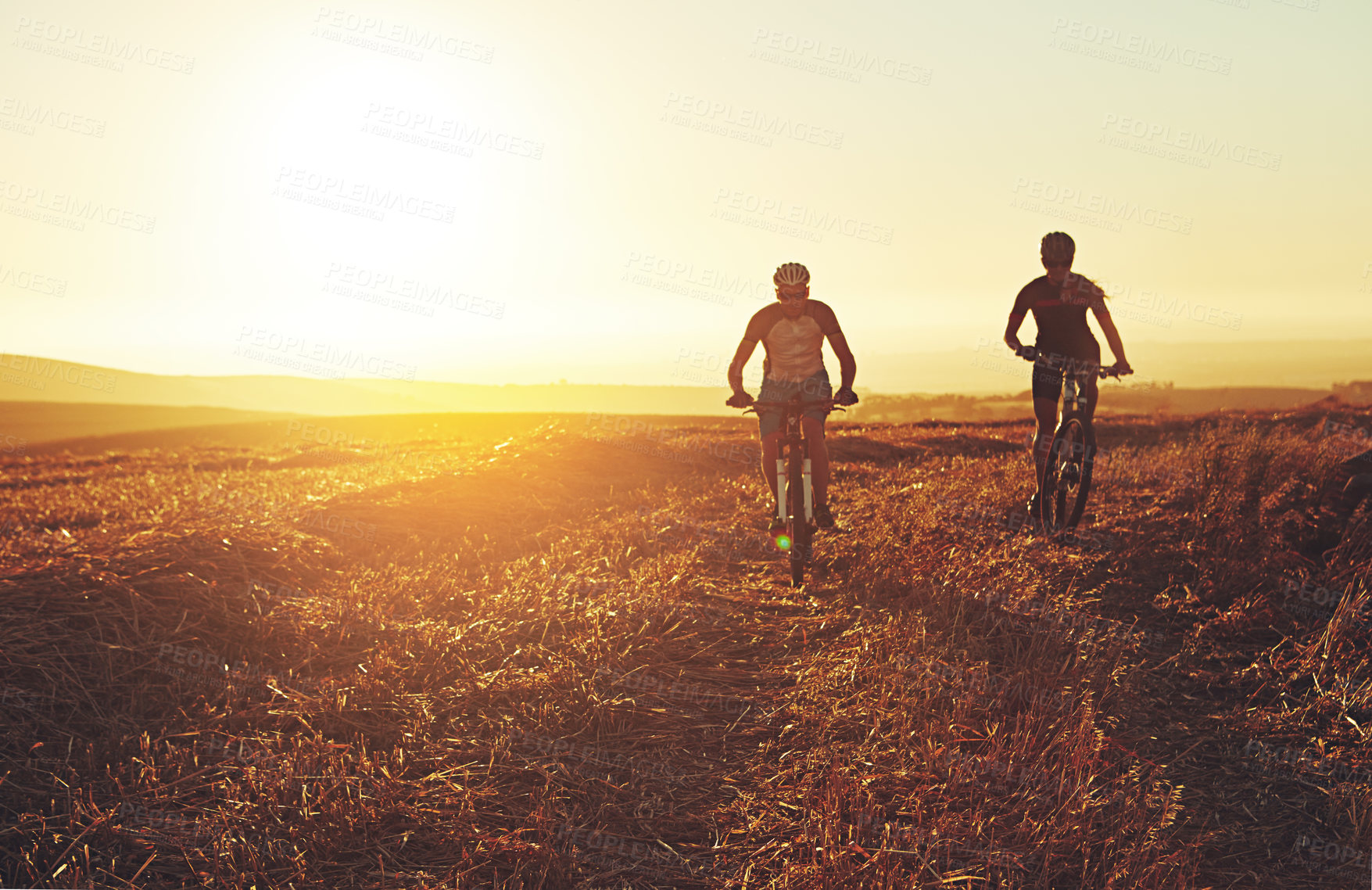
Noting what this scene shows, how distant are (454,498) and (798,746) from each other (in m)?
6.40

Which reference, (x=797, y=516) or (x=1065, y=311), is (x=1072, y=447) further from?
(x=797, y=516)

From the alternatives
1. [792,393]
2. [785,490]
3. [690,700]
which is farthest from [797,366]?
[690,700]

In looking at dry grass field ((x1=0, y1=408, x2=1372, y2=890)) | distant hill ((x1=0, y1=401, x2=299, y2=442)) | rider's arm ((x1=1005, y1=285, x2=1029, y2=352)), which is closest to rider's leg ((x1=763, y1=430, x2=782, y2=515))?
dry grass field ((x1=0, y1=408, x2=1372, y2=890))

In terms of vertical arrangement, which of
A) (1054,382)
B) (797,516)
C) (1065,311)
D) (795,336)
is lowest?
(797,516)

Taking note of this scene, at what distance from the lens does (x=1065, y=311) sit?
7.33m

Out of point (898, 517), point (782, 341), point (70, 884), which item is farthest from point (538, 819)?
point (898, 517)

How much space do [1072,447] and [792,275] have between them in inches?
124

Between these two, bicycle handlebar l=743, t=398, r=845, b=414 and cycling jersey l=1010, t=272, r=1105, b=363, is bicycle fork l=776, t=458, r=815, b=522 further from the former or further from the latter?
cycling jersey l=1010, t=272, r=1105, b=363

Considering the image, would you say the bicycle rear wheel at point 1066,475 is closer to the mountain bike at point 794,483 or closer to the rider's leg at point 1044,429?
the rider's leg at point 1044,429

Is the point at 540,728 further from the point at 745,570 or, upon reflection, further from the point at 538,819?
the point at 745,570

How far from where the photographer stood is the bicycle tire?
6.47 meters

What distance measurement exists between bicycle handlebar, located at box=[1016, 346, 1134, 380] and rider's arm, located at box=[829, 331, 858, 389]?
1775mm

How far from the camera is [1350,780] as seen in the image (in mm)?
3658

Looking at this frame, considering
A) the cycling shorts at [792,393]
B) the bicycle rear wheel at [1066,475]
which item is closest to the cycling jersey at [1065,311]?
the bicycle rear wheel at [1066,475]
